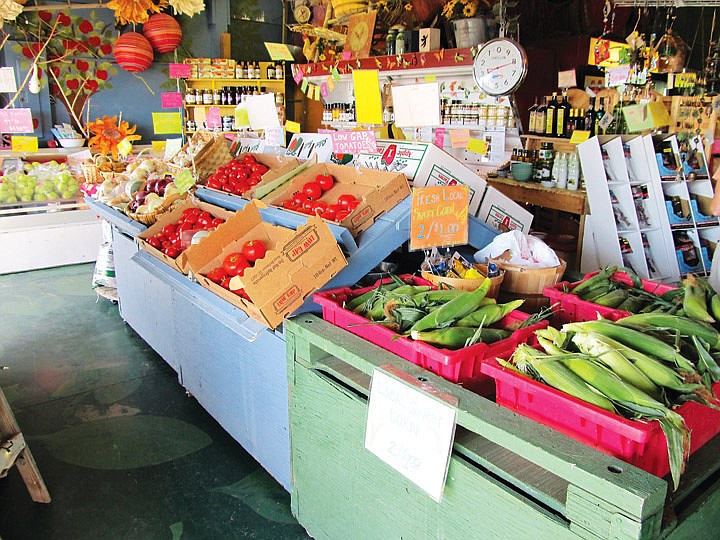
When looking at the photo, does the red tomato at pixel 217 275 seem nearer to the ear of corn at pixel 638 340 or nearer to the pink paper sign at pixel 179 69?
the ear of corn at pixel 638 340

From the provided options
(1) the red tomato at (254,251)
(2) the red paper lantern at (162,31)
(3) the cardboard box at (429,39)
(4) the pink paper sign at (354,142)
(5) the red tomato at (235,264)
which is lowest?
(5) the red tomato at (235,264)

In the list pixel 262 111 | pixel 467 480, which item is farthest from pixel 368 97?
pixel 467 480

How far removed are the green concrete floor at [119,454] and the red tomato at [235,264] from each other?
3.23 ft

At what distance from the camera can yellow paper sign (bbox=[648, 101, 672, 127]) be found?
414 centimetres

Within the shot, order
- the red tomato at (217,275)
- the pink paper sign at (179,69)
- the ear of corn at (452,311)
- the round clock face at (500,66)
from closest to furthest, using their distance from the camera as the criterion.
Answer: the ear of corn at (452,311), the red tomato at (217,275), the round clock face at (500,66), the pink paper sign at (179,69)

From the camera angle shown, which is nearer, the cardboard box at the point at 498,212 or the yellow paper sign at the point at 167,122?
the cardboard box at the point at 498,212

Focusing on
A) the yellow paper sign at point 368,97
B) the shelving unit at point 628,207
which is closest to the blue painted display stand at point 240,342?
the yellow paper sign at point 368,97

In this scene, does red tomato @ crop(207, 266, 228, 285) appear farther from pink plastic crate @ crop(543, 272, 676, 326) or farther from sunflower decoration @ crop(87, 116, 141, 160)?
sunflower decoration @ crop(87, 116, 141, 160)

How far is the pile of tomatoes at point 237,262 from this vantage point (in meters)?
2.41

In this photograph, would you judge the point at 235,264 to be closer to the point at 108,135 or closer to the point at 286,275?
the point at 286,275

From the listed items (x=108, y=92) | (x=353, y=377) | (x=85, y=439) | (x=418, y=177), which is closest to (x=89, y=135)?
(x=108, y=92)

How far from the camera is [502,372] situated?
4.60 ft

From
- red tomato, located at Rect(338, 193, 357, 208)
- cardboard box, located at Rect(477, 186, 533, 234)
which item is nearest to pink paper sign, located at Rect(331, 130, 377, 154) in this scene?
red tomato, located at Rect(338, 193, 357, 208)

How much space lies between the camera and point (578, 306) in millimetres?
1856
